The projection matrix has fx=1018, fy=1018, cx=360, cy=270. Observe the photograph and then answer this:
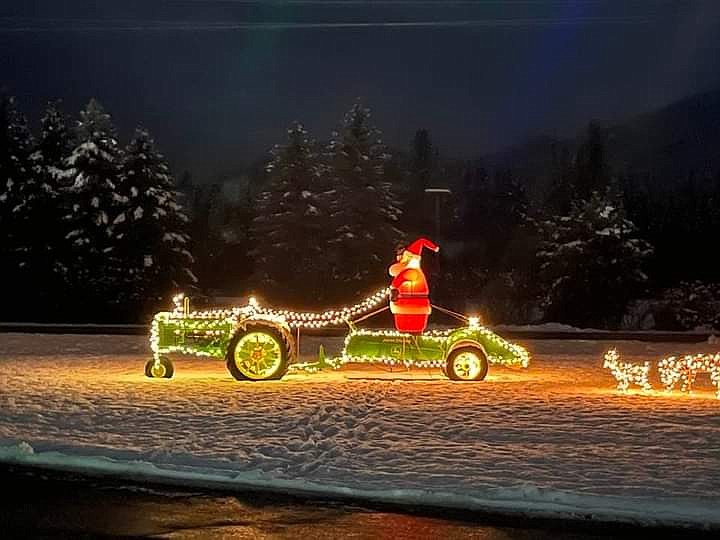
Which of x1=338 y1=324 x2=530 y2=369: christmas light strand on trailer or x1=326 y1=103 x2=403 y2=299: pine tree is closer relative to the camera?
x1=338 y1=324 x2=530 y2=369: christmas light strand on trailer

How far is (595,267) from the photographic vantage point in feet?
124

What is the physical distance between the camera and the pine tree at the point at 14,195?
41500 mm

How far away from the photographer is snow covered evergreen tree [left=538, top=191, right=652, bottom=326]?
37562mm

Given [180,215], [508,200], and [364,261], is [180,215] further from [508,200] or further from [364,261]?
[508,200]

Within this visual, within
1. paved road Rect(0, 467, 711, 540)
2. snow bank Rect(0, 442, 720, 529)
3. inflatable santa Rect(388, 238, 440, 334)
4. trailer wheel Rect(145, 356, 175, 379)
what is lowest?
paved road Rect(0, 467, 711, 540)

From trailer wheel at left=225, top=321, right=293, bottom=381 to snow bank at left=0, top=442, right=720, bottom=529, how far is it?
20.4 ft

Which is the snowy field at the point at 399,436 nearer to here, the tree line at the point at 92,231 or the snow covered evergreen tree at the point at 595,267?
the snow covered evergreen tree at the point at 595,267

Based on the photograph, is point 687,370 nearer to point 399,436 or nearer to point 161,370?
point 399,436

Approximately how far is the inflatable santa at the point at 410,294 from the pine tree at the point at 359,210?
2380 centimetres

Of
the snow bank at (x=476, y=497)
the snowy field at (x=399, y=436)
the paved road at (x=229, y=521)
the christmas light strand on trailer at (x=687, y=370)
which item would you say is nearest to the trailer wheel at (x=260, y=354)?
the snowy field at (x=399, y=436)

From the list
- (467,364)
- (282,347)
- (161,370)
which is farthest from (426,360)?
(161,370)

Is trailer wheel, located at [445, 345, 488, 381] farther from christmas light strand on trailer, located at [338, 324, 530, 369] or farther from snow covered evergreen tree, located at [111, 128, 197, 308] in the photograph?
snow covered evergreen tree, located at [111, 128, 197, 308]

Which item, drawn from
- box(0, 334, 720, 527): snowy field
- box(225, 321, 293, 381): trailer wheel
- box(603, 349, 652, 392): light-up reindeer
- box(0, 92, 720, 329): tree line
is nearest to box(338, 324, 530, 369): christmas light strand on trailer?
box(0, 334, 720, 527): snowy field

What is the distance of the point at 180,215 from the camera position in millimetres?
42906
